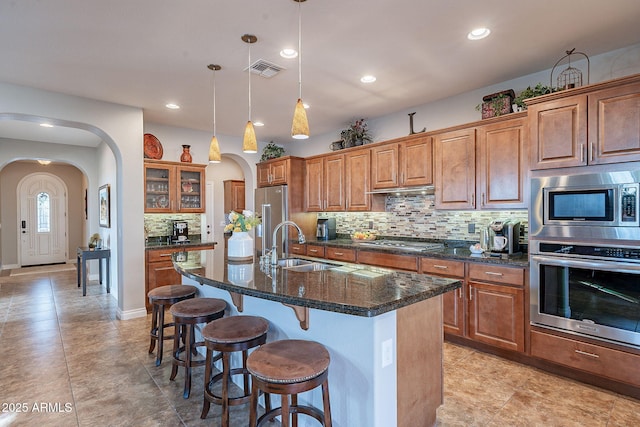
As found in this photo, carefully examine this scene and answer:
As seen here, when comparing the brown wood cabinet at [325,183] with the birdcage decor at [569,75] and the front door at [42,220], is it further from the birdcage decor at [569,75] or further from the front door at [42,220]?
the front door at [42,220]

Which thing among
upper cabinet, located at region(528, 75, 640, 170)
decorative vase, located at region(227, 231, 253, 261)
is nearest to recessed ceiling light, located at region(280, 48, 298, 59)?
decorative vase, located at region(227, 231, 253, 261)

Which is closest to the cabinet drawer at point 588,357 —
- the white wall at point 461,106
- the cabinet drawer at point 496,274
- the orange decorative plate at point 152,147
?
the cabinet drawer at point 496,274

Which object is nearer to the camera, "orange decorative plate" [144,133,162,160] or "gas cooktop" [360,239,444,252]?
"gas cooktop" [360,239,444,252]

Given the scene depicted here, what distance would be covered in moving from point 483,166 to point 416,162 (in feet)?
2.64

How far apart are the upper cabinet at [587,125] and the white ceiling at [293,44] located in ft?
1.59

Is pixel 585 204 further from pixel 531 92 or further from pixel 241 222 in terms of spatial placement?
pixel 241 222

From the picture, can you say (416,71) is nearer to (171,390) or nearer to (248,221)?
(248,221)

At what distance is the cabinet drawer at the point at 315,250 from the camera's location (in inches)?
187

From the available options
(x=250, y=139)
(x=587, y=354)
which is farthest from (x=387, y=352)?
(x=587, y=354)

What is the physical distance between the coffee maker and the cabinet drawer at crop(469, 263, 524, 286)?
235mm

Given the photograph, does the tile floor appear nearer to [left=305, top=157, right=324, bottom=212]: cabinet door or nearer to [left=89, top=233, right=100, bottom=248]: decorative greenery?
[left=89, top=233, right=100, bottom=248]: decorative greenery

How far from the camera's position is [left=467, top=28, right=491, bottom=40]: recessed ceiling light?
249 centimetres

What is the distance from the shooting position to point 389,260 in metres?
3.83

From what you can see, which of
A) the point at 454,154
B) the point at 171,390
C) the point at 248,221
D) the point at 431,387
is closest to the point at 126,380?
the point at 171,390
